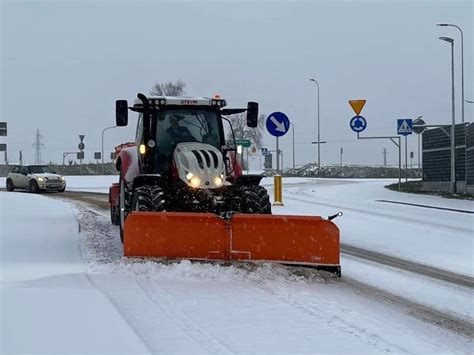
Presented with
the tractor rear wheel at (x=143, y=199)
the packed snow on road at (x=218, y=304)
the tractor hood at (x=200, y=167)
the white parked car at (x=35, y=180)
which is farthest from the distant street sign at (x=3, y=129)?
the tractor rear wheel at (x=143, y=199)

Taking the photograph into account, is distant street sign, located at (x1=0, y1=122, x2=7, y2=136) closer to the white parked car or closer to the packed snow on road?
the white parked car

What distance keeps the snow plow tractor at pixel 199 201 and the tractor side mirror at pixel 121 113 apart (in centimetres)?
2

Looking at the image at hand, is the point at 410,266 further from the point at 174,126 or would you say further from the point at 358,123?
the point at 358,123

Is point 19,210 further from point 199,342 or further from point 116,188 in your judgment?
point 199,342

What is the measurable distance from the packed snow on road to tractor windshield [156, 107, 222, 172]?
1836 mm

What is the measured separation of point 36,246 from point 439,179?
78.5ft

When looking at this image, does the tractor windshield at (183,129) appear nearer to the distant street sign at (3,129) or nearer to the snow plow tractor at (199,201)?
the snow plow tractor at (199,201)

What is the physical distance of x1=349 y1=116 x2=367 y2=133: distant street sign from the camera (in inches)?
926

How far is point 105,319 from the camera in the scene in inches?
204

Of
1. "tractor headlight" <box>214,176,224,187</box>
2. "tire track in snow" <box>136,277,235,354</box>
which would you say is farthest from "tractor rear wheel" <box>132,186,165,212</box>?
"tire track in snow" <box>136,277,235,354</box>

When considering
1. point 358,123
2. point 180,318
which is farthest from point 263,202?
point 358,123

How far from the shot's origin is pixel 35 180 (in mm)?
27750

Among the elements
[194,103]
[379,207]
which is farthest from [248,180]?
[379,207]

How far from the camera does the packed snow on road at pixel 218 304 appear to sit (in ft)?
15.7
